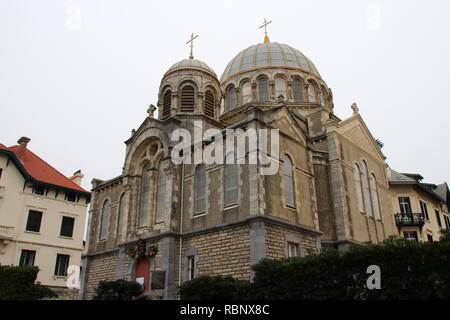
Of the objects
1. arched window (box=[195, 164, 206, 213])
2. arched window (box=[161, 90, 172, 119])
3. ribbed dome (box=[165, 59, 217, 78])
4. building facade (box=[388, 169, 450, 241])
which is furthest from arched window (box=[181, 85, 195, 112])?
building facade (box=[388, 169, 450, 241])

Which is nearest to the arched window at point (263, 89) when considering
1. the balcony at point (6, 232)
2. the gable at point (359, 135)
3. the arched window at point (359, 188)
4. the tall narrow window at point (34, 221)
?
the gable at point (359, 135)

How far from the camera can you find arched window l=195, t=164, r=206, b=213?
754 inches

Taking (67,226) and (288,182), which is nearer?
(288,182)

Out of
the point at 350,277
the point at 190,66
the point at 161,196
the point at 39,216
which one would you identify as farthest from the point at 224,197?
the point at 39,216

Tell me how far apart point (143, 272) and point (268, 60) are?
19.8 metres

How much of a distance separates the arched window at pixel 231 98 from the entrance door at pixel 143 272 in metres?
15.5

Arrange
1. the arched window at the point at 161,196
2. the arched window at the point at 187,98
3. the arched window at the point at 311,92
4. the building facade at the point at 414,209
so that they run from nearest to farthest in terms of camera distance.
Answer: the arched window at the point at 161,196, the arched window at the point at 187,98, the building facade at the point at 414,209, the arched window at the point at 311,92

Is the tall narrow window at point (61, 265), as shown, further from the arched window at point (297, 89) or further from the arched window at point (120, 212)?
the arched window at point (297, 89)

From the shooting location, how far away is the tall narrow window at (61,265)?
28944mm

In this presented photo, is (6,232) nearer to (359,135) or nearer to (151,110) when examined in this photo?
(151,110)

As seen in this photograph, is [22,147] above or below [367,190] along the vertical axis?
above

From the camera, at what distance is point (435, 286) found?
31.5 feet

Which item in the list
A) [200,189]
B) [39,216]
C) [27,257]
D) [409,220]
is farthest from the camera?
[39,216]

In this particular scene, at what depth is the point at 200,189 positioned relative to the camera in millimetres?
19578
